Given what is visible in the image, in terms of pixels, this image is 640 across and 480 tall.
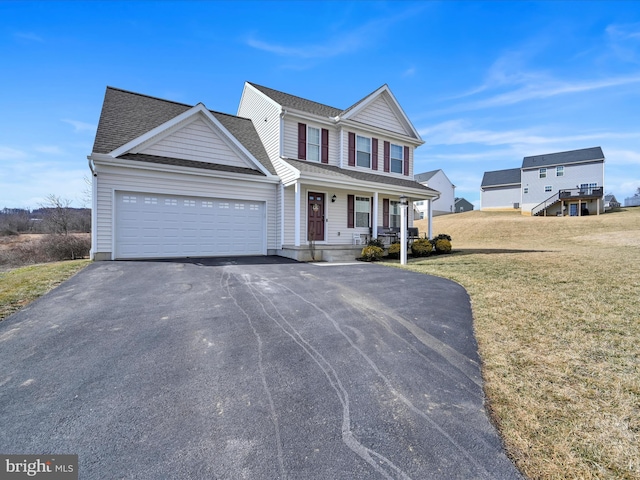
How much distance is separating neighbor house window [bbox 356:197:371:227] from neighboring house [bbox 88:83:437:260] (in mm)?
52

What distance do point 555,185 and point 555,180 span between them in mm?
656

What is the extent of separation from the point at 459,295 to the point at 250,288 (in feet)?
14.8

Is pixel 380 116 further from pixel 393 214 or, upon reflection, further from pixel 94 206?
pixel 94 206

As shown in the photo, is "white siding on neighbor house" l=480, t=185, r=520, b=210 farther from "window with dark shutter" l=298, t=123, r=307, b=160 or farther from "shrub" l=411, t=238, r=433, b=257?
"window with dark shutter" l=298, t=123, r=307, b=160

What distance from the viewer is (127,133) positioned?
33.7 ft

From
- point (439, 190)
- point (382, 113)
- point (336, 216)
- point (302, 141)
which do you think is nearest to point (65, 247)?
point (302, 141)

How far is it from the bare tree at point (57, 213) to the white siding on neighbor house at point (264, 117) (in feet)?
40.3

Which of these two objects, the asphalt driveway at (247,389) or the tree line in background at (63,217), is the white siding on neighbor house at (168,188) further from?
the tree line in background at (63,217)

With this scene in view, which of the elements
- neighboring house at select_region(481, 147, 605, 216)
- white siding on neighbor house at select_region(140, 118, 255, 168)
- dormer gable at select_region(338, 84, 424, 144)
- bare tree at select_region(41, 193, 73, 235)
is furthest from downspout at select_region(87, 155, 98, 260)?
neighboring house at select_region(481, 147, 605, 216)

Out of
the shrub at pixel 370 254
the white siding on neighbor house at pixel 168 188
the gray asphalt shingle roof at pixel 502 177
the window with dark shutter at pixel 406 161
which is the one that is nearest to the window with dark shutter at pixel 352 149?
the window with dark shutter at pixel 406 161

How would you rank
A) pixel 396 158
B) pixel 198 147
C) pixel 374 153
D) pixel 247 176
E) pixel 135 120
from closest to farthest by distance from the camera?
pixel 135 120 < pixel 198 147 < pixel 247 176 < pixel 374 153 < pixel 396 158

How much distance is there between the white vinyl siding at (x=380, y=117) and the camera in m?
14.5

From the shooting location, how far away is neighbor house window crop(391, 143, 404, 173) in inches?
613

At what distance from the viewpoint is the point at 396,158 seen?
15.7 metres
